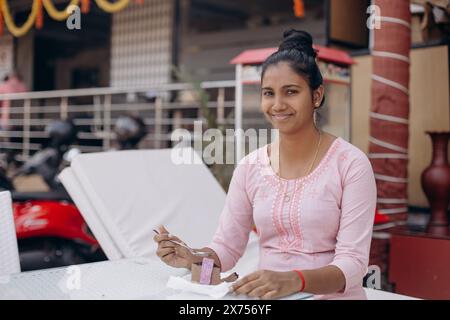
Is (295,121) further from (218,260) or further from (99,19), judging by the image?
(99,19)

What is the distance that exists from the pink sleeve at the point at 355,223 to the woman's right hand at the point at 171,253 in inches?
15.5

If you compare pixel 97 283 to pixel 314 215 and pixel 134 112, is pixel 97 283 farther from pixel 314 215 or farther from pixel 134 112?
pixel 134 112

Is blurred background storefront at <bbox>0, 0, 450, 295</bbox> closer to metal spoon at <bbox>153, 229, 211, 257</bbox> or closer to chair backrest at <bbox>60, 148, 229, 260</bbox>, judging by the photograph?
chair backrest at <bbox>60, 148, 229, 260</bbox>

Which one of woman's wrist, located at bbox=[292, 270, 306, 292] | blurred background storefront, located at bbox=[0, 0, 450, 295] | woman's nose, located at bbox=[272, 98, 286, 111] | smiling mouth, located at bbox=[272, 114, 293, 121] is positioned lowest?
woman's wrist, located at bbox=[292, 270, 306, 292]

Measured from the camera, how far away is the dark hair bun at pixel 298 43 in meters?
1.51

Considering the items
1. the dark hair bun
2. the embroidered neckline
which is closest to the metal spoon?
the embroidered neckline

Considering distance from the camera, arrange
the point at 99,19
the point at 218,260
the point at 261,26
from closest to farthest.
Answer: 1. the point at 218,260
2. the point at 261,26
3. the point at 99,19

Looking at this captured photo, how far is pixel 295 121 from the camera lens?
1499 millimetres

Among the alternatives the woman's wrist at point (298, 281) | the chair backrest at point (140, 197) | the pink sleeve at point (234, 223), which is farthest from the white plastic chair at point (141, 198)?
the woman's wrist at point (298, 281)

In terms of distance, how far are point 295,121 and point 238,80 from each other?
7.08ft

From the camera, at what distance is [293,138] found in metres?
1.56

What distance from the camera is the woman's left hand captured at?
3.85 ft
